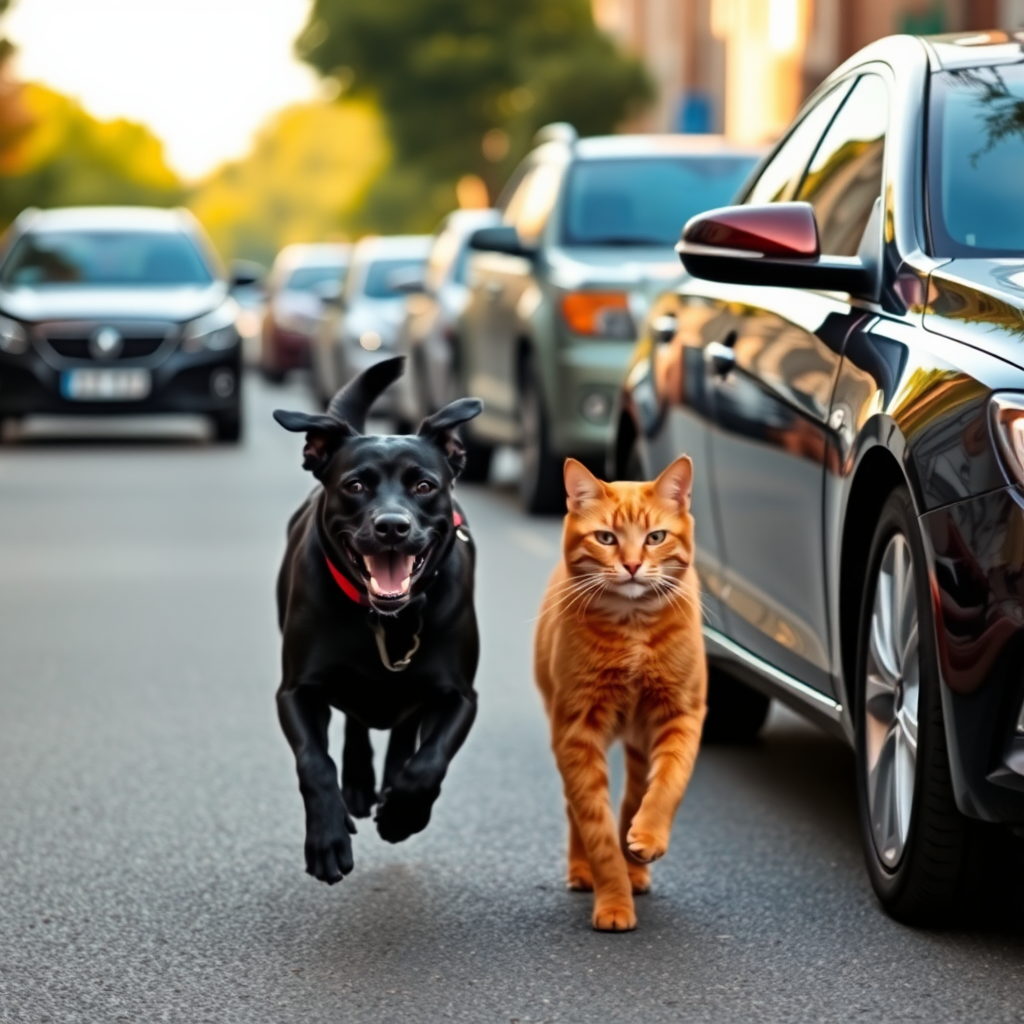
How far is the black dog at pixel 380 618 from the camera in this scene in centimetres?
546

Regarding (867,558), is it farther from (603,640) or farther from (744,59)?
(744,59)

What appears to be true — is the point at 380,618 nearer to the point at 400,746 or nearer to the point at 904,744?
the point at 400,746

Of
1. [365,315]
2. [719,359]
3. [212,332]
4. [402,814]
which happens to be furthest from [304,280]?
[402,814]

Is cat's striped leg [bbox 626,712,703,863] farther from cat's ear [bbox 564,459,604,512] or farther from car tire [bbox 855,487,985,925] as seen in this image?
cat's ear [bbox 564,459,604,512]

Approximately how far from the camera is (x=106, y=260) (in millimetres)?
22703

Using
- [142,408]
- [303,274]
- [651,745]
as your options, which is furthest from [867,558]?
[303,274]

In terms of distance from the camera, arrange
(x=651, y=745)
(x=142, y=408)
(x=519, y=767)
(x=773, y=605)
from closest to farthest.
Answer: (x=651, y=745)
(x=773, y=605)
(x=519, y=767)
(x=142, y=408)

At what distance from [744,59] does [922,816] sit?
4414 cm

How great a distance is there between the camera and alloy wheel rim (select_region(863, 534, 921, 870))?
5359 mm

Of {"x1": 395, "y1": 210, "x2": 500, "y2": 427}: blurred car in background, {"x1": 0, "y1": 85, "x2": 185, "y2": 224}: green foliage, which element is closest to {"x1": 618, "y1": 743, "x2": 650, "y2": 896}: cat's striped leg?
{"x1": 395, "y1": 210, "x2": 500, "y2": 427}: blurred car in background

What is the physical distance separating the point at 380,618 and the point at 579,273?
30.1 feet

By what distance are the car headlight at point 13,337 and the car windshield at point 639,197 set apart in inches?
293

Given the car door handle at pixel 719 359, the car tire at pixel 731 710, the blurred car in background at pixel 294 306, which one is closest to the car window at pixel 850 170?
the car door handle at pixel 719 359

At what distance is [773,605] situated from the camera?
21.2ft
